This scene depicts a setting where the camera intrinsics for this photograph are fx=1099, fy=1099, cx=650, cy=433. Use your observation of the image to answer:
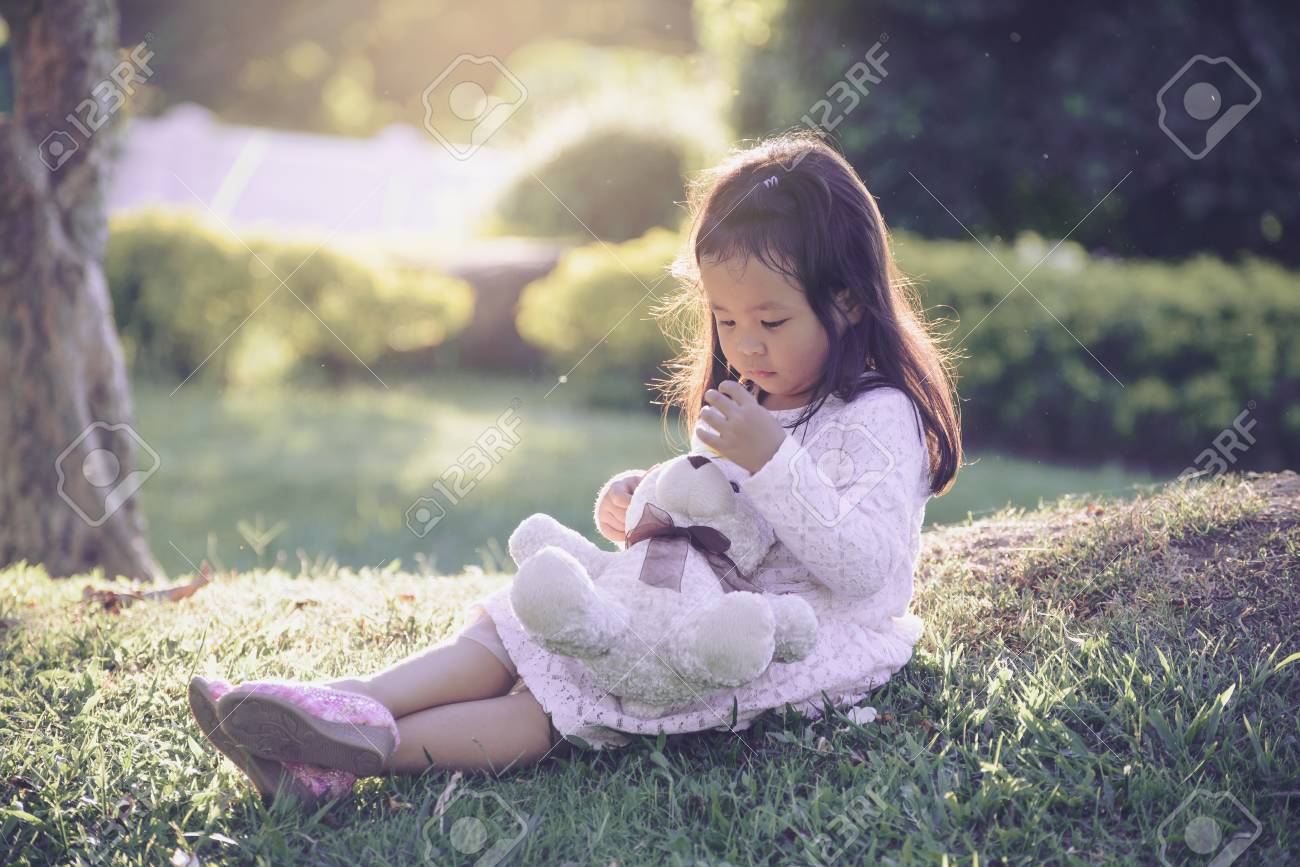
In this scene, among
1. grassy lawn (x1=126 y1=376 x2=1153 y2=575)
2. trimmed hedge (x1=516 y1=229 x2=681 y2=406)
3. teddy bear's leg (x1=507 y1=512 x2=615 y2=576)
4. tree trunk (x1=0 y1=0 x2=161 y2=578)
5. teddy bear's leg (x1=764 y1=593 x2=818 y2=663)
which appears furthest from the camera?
trimmed hedge (x1=516 y1=229 x2=681 y2=406)

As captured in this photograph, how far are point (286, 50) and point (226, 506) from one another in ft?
66.2

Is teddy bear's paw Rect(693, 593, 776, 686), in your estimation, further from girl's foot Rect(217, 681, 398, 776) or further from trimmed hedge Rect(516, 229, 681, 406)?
trimmed hedge Rect(516, 229, 681, 406)

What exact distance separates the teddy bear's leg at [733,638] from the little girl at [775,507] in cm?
10

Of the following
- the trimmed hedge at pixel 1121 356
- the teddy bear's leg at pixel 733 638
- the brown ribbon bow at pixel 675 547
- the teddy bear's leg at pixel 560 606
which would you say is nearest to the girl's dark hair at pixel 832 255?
the brown ribbon bow at pixel 675 547

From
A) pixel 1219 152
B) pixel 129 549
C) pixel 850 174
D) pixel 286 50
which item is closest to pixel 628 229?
pixel 1219 152

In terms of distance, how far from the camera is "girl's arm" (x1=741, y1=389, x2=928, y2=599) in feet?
7.29

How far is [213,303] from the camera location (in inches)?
372

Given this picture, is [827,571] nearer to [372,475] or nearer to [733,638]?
[733,638]

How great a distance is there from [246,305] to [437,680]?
25.9ft

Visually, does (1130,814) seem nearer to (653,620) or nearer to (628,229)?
(653,620)

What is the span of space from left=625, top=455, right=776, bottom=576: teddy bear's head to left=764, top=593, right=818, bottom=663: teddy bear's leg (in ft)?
0.68

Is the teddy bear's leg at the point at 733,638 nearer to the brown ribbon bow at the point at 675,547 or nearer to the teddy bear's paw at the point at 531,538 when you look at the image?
the brown ribbon bow at the point at 675,547

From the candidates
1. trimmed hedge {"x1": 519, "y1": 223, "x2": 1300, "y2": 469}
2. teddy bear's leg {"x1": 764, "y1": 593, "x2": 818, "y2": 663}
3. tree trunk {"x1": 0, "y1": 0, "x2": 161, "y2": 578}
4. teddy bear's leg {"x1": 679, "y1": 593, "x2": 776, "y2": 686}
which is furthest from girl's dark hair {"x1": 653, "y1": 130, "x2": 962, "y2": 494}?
trimmed hedge {"x1": 519, "y1": 223, "x2": 1300, "y2": 469}

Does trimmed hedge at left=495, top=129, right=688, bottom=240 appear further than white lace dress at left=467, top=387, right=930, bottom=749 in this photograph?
Yes
